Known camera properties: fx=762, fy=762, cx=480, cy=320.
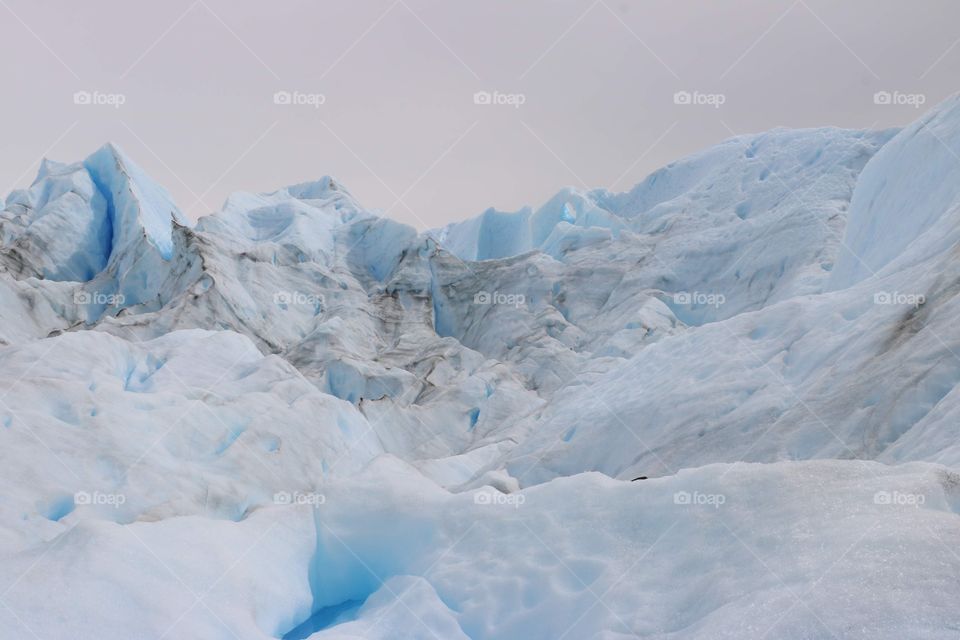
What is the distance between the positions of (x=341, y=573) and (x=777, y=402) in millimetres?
5684

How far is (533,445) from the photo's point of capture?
11.9 m

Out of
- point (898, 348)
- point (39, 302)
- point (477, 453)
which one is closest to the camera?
point (898, 348)

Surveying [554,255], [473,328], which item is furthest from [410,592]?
[554,255]

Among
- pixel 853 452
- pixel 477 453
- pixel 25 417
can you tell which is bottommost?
pixel 477 453

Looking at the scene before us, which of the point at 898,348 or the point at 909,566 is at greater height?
the point at 898,348

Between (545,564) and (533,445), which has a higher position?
(545,564)

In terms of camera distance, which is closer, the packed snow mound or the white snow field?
the packed snow mound

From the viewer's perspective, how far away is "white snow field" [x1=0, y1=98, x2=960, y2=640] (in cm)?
414

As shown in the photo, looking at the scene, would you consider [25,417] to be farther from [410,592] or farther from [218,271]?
[218,271]

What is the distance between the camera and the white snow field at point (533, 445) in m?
4.14

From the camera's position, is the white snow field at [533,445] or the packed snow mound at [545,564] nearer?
the packed snow mound at [545,564]

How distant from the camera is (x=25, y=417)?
9.37m

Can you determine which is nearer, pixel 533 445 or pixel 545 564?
pixel 545 564

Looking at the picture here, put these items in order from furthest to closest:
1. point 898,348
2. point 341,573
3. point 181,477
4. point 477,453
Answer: point 477,453, point 181,477, point 898,348, point 341,573
